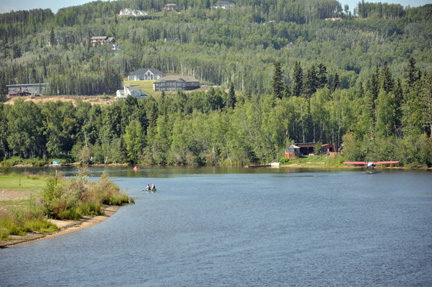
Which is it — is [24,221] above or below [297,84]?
below

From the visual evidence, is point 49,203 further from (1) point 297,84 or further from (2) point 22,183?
(1) point 297,84

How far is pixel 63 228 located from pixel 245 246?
17.2 metres

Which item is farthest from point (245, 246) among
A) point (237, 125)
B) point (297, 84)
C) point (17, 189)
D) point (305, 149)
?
point (297, 84)

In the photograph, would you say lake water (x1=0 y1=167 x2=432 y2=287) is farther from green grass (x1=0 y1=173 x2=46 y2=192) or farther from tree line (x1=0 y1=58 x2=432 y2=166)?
tree line (x1=0 y1=58 x2=432 y2=166)

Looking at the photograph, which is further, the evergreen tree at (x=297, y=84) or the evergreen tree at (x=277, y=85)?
the evergreen tree at (x=297, y=84)

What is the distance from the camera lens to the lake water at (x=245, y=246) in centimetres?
3606

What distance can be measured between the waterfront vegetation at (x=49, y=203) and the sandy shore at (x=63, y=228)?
54 centimetres

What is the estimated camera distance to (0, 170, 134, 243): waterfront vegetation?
153ft

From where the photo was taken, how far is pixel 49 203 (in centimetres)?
5222

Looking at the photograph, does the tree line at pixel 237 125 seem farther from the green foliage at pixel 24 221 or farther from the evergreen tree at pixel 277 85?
the green foliage at pixel 24 221

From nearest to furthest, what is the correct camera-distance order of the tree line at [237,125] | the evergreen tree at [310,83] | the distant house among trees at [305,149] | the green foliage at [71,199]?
the green foliage at [71,199] → the tree line at [237,125] → the distant house among trees at [305,149] → the evergreen tree at [310,83]

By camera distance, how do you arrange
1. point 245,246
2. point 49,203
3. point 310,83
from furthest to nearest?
point 310,83 → point 49,203 → point 245,246

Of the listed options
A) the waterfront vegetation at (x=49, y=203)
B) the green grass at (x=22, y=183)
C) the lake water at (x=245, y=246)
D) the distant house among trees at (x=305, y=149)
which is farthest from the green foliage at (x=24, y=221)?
the distant house among trees at (x=305, y=149)

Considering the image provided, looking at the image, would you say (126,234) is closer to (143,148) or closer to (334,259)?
(334,259)
